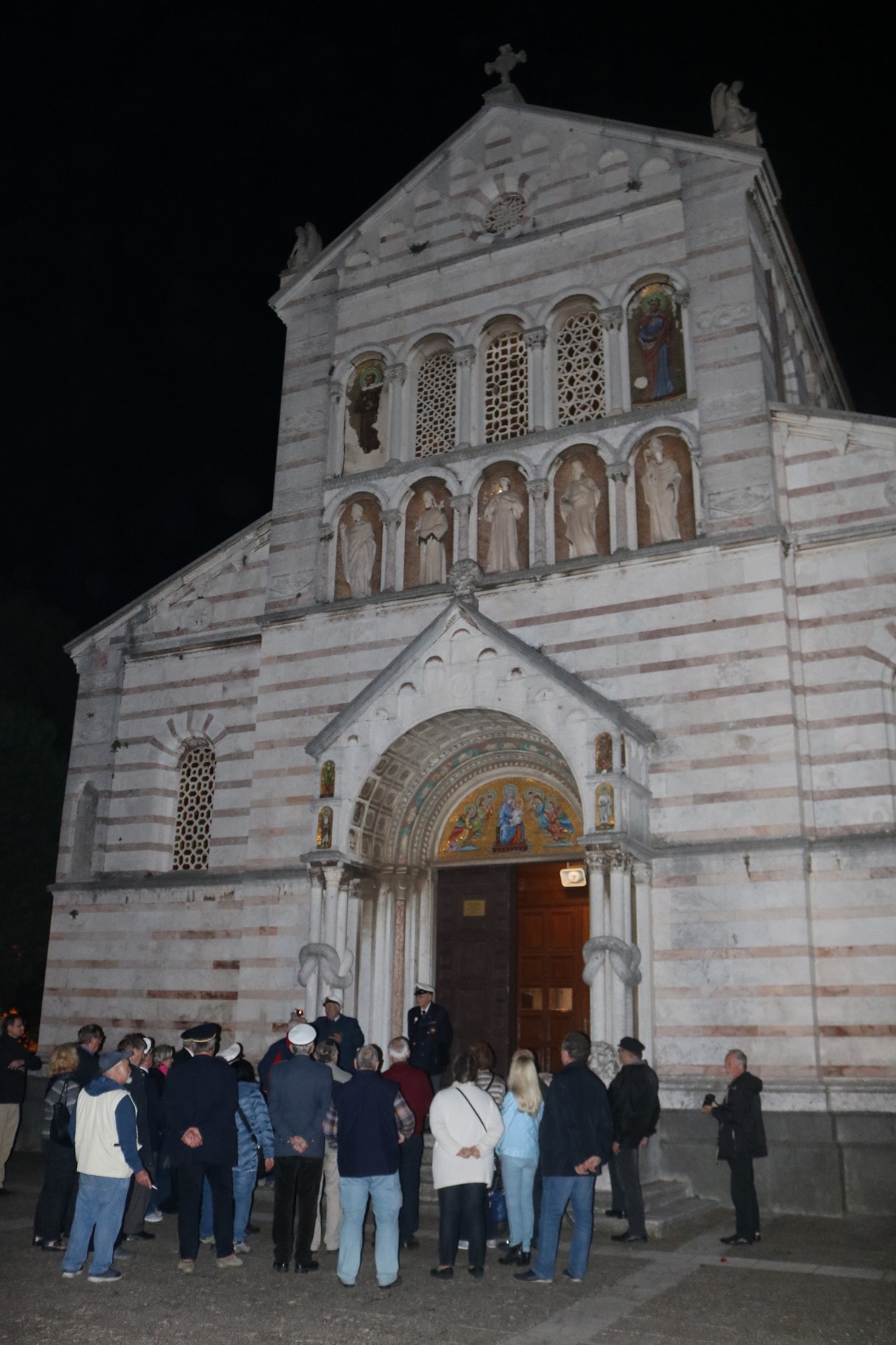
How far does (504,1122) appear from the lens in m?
9.62

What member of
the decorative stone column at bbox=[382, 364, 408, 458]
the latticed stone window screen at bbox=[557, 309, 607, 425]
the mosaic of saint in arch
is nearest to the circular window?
the latticed stone window screen at bbox=[557, 309, 607, 425]

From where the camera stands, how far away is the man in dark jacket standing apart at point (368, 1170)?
8844 millimetres

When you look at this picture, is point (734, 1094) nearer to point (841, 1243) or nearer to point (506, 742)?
point (841, 1243)

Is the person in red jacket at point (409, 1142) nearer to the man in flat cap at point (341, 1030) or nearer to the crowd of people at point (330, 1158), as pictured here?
the crowd of people at point (330, 1158)

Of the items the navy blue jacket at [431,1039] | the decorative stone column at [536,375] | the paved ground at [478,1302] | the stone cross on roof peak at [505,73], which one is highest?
the stone cross on roof peak at [505,73]

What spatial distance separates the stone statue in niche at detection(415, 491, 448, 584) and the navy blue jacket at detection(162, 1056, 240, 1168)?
1012 centimetres

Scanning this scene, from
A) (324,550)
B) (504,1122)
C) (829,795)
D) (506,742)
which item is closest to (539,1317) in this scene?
(504,1122)

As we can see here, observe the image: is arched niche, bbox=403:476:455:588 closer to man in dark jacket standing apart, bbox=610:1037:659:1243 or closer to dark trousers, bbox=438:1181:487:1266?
man in dark jacket standing apart, bbox=610:1037:659:1243

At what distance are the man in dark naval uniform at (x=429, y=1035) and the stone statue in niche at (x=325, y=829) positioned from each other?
2.77 m

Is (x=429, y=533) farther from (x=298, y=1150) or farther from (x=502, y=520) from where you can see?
(x=298, y=1150)

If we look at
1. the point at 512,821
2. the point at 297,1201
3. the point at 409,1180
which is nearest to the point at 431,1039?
the point at 409,1180

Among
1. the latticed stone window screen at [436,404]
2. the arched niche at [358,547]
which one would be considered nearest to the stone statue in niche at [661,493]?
the latticed stone window screen at [436,404]

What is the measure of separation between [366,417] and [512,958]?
9616 millimetres

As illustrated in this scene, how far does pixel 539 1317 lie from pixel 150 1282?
3.13 metres
